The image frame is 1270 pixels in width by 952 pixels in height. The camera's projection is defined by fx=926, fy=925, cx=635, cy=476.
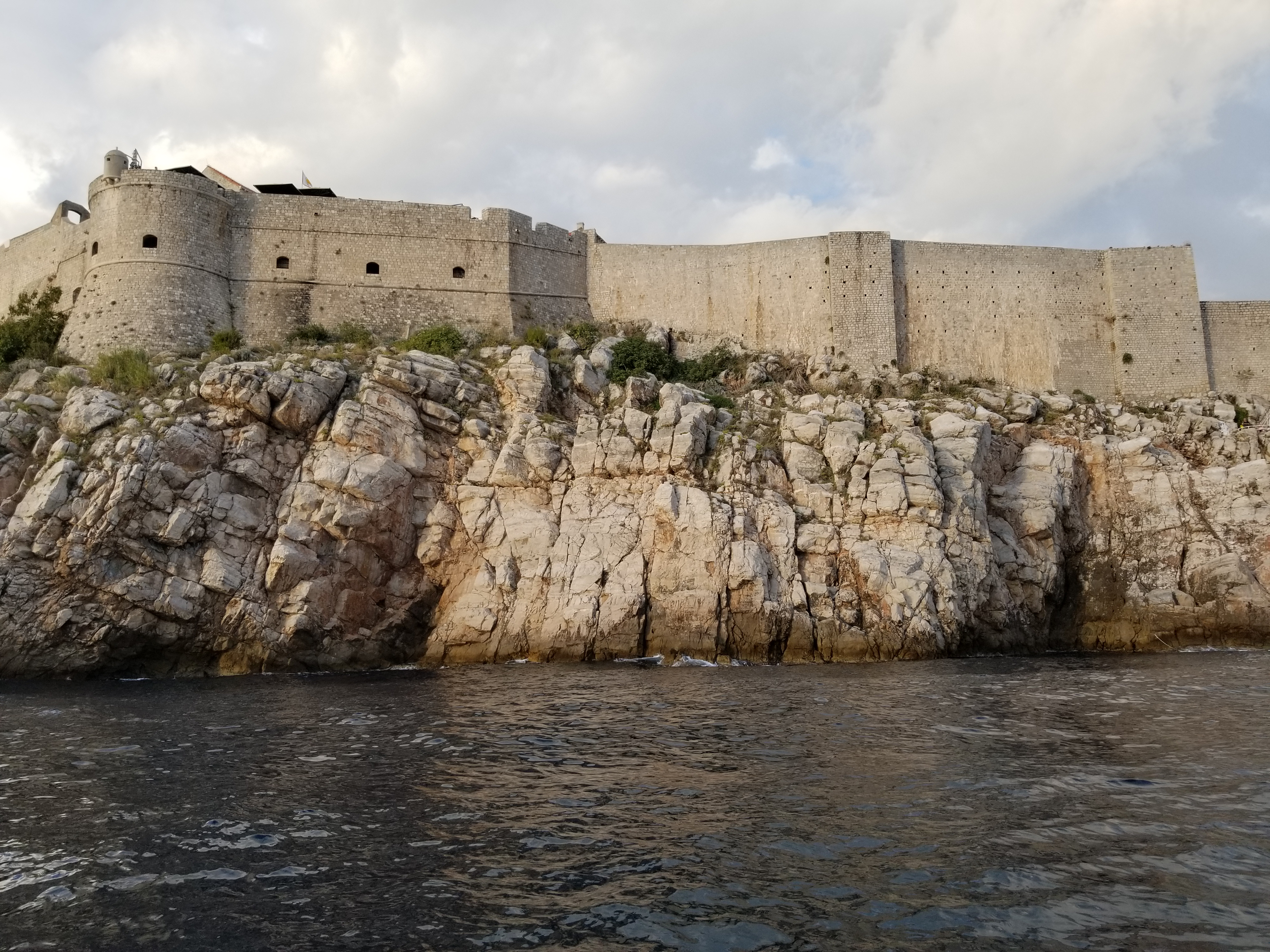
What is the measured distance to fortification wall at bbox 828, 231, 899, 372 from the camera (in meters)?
33.5

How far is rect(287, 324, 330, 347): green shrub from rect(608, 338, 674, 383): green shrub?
9460mm

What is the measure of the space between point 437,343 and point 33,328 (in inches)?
547

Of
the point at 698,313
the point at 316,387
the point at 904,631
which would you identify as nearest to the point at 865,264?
the point at 698,313

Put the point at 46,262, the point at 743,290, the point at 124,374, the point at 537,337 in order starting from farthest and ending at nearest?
1. the point at 743,290
2. the point at 46,262
3. the point at 537,337
4. the point at 124,374

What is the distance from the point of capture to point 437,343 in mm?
28344

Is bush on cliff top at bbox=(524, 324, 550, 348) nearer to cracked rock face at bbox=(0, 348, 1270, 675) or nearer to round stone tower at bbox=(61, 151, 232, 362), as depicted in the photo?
cracked rock face at bbox=(0, 348, 1270, 675)

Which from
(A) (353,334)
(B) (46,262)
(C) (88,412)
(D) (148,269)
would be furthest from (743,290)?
(B) (46,262)

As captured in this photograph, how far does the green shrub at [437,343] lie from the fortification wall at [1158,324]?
2402cm

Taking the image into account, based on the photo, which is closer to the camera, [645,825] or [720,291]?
[645,825]

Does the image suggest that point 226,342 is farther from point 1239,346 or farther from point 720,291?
point 1239,346

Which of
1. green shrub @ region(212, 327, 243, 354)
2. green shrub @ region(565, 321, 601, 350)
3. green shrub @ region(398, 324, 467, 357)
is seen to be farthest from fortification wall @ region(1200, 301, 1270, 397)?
green shrub @ region(212, 327, 243, 354)

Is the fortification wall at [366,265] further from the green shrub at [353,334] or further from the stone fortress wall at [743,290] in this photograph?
the green shrub at [353,334]

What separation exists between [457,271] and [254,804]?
86.4ft

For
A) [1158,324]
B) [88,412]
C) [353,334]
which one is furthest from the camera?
[1158,324]
